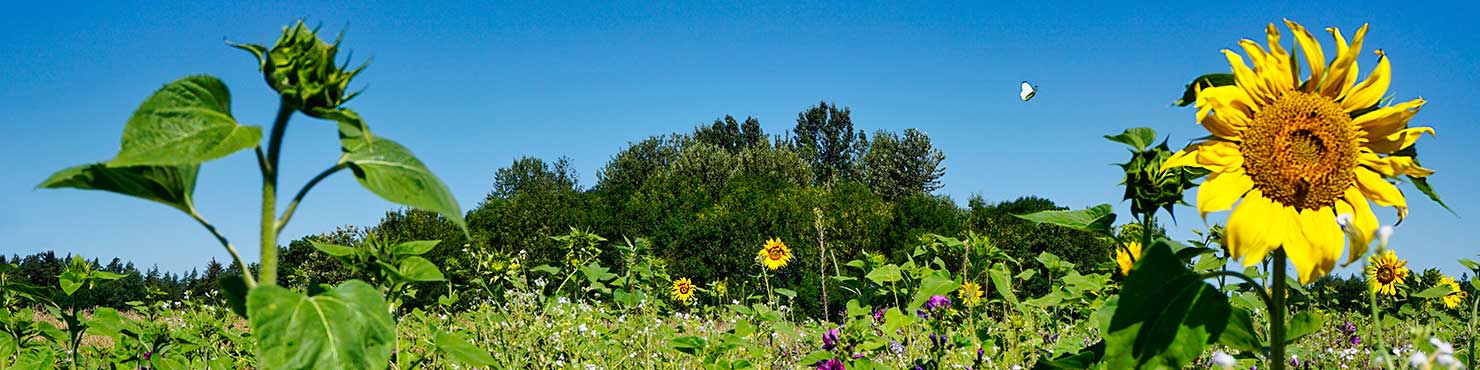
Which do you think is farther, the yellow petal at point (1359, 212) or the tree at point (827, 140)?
the tree at point (827, 140)

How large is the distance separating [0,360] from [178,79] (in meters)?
2.70

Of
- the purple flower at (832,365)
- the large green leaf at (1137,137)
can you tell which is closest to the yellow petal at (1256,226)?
the large green leaf at (1137,137)

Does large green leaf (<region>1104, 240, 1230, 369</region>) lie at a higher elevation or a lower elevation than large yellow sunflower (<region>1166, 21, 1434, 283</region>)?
lower

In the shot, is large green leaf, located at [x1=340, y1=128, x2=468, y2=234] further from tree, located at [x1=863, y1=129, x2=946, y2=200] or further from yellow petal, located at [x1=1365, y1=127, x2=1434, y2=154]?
tree, located at [x1=863, y1=129, x2=946, y2=200]

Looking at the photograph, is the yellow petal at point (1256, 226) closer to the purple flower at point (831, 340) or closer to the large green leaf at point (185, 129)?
the large green leaf at point (185, 129)

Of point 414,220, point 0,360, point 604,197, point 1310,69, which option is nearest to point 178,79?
point 1310,69

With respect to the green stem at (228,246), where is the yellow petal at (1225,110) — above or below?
above

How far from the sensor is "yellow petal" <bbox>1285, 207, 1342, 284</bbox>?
1.47m

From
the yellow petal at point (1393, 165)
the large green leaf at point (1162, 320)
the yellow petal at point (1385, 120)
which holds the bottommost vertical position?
the large green leaf at point (1162, 320)

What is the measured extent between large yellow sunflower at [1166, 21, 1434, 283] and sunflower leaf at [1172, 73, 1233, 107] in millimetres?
30

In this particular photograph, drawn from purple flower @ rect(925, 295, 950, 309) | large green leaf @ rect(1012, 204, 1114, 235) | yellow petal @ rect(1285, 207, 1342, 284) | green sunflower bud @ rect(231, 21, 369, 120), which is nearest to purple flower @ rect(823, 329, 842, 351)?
purple flower @ rect(925, 295, 950, 309)

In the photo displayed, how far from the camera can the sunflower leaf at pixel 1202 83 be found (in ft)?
5.23

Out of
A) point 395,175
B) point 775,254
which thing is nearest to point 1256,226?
point 395,175

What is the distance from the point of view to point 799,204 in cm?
2133
